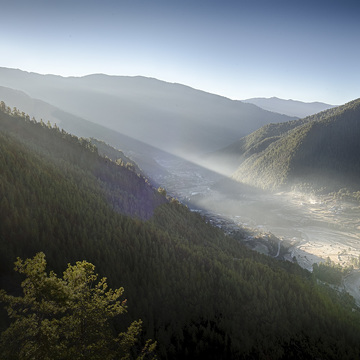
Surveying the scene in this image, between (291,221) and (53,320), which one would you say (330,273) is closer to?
(291,221)

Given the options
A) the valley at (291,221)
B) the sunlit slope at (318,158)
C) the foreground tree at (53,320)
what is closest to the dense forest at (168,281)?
the foreground tree at (53,320)

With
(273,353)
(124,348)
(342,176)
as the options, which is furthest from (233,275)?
(342,176)

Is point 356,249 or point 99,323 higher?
point 99,323

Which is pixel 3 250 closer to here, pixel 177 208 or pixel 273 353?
pixel 273 353

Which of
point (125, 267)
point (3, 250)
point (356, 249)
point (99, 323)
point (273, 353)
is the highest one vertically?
point (99, 323)

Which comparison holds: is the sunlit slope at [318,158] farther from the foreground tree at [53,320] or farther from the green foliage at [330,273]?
the foreground tree at [53,320]

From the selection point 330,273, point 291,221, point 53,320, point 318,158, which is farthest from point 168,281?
point 318,158

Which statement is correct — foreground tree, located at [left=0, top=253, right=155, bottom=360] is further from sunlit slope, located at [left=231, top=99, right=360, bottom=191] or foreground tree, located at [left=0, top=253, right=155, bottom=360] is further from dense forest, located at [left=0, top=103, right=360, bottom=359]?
sunlit slope, located at [left=231, top=99, right=360, bottom=191]
